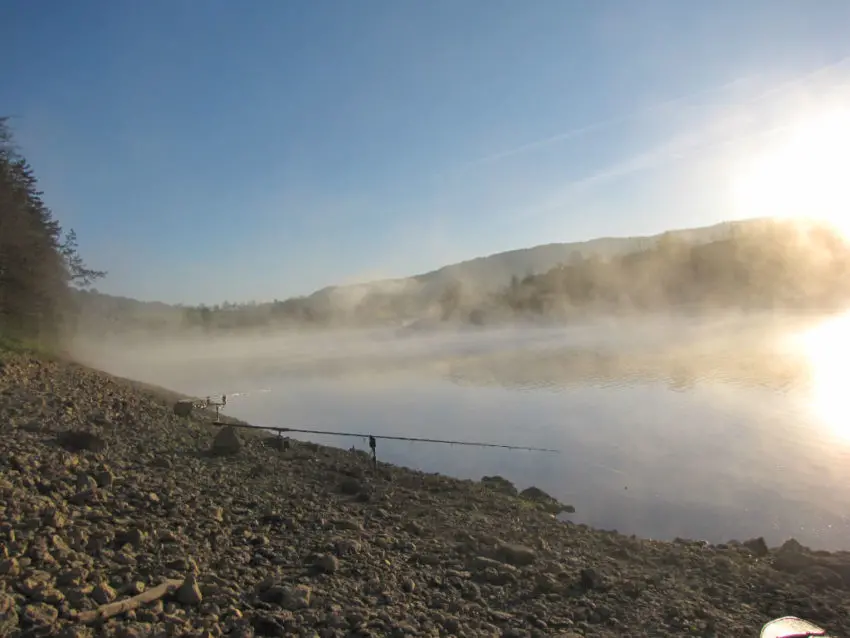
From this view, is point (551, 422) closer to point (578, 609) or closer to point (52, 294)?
point (578, 609)

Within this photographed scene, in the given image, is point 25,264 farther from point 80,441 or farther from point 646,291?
point 646,291

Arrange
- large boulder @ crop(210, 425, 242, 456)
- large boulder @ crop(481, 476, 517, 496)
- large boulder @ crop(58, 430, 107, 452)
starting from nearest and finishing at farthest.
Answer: large boulder @ crop(58, 430, 107, 452)
large boulder @ crop(210, 425, 242, 456)
large boulder @ crop(481, 476, 517, 496)

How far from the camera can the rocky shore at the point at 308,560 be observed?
431cm

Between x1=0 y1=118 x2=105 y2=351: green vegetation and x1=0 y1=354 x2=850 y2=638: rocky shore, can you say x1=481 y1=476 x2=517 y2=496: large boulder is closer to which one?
x1=0 y1=354 x2=850 y2=638: rocky shore

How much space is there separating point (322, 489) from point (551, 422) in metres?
11.7

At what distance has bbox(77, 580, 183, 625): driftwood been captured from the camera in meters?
3.81

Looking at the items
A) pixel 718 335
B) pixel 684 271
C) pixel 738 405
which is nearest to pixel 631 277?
pixel 684 271

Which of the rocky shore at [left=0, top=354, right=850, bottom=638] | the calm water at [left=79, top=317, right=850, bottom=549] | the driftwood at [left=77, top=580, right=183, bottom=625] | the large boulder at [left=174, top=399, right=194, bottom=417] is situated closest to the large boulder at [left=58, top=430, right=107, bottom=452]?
the rocky shore at [left=0, top=354, right=850, bottom=638]

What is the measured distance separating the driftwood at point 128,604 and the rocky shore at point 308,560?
0.04ft

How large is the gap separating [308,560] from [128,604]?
1.90 meters

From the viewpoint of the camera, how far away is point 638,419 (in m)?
19.1

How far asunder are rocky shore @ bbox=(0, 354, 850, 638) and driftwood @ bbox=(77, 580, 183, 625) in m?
0.01

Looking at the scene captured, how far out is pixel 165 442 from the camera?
32.4 feet

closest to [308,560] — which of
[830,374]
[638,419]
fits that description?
[638,419]
